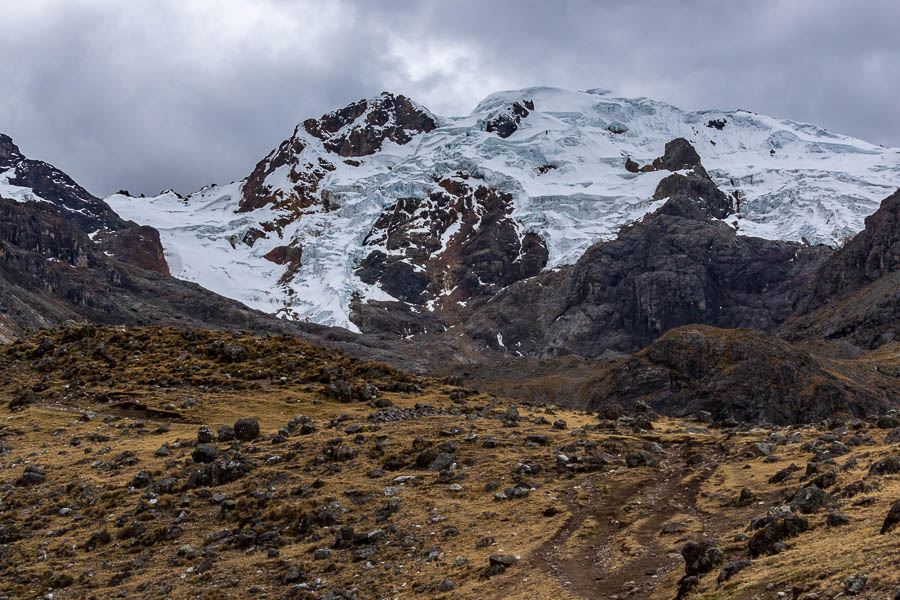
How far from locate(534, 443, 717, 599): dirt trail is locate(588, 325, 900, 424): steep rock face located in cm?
6675

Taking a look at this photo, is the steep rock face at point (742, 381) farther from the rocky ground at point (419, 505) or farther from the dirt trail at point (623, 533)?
the dirt trail at point (623, 533)

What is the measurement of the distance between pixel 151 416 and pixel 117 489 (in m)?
16.6

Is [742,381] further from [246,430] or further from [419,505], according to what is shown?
[419,505]

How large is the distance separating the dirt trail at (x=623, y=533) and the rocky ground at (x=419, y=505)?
11 centimetres

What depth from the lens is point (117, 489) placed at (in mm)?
33031

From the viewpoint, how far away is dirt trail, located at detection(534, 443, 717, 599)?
2064cm

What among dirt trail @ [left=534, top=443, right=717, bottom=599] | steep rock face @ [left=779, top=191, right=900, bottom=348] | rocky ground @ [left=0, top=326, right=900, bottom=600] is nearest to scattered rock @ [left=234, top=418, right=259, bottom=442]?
rocky ground @ [left=0, top=326, right=900, bottom=600]

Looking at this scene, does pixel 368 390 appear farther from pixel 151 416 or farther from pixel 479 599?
pixel 479 599

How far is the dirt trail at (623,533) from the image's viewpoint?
813 inches

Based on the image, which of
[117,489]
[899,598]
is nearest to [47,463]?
[117,489]

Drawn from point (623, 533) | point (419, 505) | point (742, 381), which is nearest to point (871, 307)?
point (742, 381)

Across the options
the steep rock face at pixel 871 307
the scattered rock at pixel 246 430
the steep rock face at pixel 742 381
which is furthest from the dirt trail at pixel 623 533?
the steep rock face at pixel 871 307

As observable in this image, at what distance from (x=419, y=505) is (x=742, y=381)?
82.2 metres

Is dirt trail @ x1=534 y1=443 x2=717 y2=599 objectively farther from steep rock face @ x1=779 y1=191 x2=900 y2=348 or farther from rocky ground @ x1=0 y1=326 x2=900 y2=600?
steep rock face @ x1=779 y1=191 x2=900 y2=348
